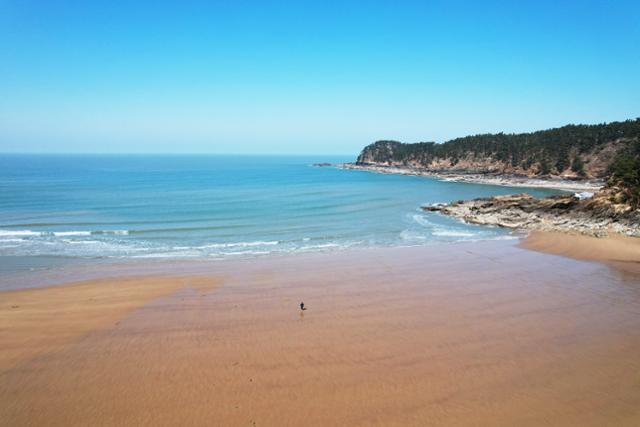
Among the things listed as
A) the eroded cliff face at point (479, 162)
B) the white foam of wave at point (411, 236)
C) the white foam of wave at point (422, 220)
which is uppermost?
the eroded cliff face at point (479, 162)

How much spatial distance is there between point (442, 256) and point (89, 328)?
1799 centimetres

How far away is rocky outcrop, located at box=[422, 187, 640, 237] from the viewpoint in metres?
30.0

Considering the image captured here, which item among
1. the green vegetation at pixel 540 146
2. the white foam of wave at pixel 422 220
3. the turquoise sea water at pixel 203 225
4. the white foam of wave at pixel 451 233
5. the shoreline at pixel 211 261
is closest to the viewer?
the shoreline at pixel 211 261

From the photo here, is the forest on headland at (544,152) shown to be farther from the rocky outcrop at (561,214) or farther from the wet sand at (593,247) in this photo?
the wet sand at (593,247)

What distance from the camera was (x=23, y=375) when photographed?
9.34m

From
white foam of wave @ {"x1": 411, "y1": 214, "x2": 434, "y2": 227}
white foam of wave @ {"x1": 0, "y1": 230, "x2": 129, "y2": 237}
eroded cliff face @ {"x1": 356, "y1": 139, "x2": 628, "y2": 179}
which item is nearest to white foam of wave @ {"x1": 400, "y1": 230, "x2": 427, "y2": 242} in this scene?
white foam of wave @ {"x1": 411, "y1": 214, "x2": 434, "y2": 227}

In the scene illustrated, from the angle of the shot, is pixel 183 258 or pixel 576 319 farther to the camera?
pixel 183 258

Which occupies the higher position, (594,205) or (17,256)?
(594,205)

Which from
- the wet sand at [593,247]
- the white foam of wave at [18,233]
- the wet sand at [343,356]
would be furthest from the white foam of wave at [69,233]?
the wet sand at [593,247]

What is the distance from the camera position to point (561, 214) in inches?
1377

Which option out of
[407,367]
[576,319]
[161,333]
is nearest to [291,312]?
[161,333]

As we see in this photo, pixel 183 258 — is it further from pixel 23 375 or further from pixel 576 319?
pixel 576 319

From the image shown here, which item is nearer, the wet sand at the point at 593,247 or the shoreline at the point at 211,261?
the shoreline at the point at 211,261

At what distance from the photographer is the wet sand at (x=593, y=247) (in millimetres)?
21125
